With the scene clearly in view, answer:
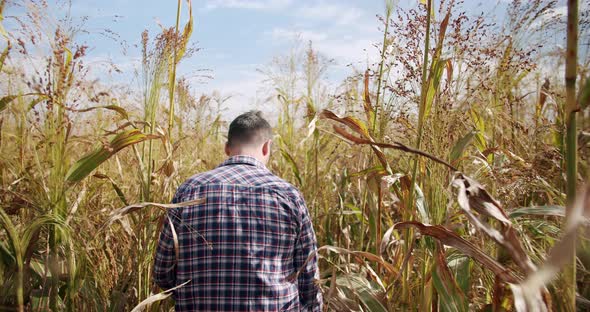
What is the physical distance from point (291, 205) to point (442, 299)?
2.43ft

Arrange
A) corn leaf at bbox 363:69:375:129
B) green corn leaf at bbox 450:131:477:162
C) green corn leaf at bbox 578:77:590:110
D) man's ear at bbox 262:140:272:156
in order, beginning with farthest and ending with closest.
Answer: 1. corn leaf at bbox 363:69:375:129
2. man's ear at bbox 262:140:272:156
3. green corn leaf at bbox 450:131:477:162
4. green corn leaf at bbox 578:77:590:110

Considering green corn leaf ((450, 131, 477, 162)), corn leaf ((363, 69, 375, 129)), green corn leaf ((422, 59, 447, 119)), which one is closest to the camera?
green corn leaf ((422, 59, 447, 119))

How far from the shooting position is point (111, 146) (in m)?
2.13

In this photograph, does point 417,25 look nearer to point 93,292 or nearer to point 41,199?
point 41,199

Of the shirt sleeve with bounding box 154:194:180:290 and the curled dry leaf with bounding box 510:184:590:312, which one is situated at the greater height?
the curled dry leaf with bounding box 510:184:590:312

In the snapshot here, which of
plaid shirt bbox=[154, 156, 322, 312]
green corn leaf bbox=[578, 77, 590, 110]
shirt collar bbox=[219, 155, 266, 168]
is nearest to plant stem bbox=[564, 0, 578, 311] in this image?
green corn leaf bbox=[578, 77, 590, 110]

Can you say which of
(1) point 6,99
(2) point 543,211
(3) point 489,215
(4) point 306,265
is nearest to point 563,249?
(3) point 489,215

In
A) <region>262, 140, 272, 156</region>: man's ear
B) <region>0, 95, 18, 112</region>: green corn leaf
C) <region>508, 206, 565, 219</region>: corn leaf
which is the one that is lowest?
<region>508, 206, 565, 219</region>: corn leaf

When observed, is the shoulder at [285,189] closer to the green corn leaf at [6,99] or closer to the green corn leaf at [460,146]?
the green corn leaf at [460,146]

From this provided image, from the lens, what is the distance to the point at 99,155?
6.95ft

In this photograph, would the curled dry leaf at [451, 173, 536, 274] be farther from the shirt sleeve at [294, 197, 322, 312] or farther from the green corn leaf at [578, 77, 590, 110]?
the shirt sleeve at [294, 197, 322, 312]

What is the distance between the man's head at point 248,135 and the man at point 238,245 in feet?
0.42

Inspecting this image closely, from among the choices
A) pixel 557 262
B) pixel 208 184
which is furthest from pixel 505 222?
pixel 208 184

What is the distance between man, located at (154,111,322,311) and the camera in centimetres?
200
